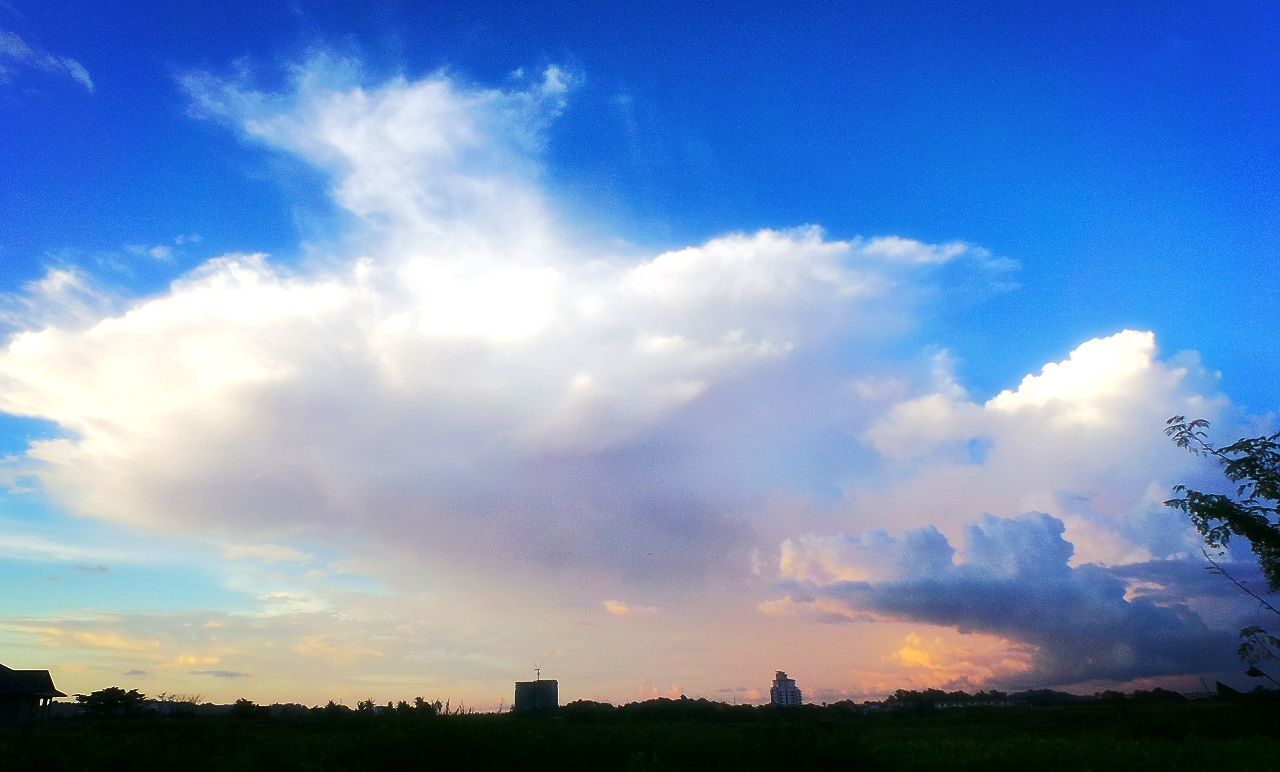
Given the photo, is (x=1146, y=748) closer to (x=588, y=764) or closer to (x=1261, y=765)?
(x=1261, y=765)

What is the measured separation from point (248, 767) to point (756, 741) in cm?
1926

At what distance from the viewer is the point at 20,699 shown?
4725 cm

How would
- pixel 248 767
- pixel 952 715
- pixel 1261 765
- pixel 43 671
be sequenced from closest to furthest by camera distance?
1. pixel 1261 765
2. pixel 248 767
3. pixel 43 671
4. pixel 952 715

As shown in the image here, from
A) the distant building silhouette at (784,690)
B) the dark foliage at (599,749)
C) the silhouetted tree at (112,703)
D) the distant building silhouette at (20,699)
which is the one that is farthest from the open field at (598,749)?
the distant building silhouette at (784,690)

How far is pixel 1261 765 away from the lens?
2062cm

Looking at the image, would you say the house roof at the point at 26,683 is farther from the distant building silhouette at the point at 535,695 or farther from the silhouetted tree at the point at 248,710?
the distant building silhouette at the point at 535,695

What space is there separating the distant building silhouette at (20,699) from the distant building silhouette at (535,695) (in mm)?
43459

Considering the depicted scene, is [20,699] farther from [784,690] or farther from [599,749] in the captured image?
[784,690]

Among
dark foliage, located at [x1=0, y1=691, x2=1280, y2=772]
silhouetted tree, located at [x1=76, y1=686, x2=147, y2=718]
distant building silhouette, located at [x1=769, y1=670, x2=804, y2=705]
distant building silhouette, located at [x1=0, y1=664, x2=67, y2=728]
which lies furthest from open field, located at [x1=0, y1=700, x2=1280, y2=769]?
distant building silhouette, located at [x1=769, y1=670, x2=804, y2=705]

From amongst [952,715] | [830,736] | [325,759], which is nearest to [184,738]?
[325,759]

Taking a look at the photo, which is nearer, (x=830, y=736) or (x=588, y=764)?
(x=588, y=764)

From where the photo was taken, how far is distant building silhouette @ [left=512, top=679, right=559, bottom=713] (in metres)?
83.9

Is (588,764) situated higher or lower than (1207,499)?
lower

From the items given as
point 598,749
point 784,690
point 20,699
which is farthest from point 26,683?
point 784,690
